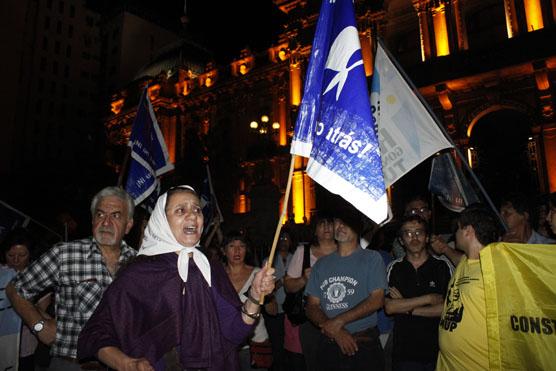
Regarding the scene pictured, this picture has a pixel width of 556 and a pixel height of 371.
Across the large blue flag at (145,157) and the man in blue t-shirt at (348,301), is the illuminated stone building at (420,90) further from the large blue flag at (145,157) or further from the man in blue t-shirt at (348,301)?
the man in blue t-shirt at (348,301)

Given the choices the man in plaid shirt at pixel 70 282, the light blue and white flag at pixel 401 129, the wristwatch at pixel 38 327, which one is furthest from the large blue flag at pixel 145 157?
the light blue and white flag at pixel 401 129

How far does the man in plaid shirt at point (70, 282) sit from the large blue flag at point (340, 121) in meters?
1.80

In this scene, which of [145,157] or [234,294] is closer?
[234,294]

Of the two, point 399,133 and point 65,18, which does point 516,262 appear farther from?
point 65,18

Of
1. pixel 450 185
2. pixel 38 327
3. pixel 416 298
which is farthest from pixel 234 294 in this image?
pixel 450 185

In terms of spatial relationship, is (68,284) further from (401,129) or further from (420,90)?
(420,90)

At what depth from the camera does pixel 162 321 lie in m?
2.50

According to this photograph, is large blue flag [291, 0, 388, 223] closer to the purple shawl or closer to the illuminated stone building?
the purple shawl

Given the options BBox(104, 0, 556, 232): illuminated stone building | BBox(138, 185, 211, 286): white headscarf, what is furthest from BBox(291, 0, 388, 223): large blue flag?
BBox(104, 0, 556, 232): illuminated stone building

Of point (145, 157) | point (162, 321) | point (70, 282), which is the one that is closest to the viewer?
point (162, 321)

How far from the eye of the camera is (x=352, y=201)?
2828 mm

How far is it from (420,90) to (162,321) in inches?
679

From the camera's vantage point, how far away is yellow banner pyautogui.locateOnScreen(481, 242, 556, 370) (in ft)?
8.49

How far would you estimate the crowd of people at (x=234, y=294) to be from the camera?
98.8 inches
